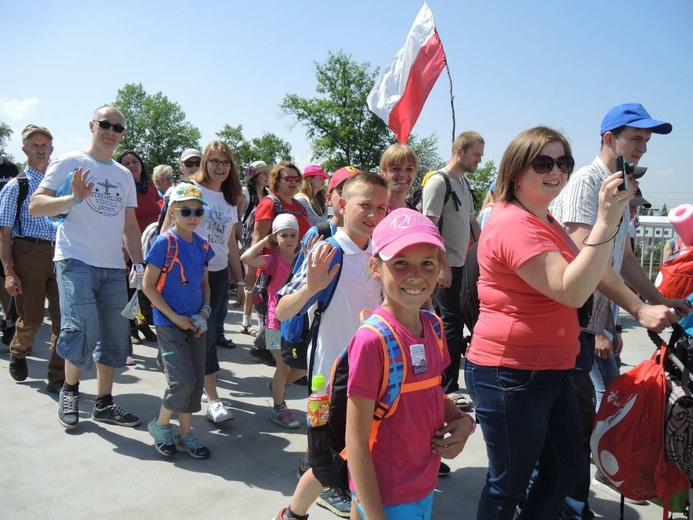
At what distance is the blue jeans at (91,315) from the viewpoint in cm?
409

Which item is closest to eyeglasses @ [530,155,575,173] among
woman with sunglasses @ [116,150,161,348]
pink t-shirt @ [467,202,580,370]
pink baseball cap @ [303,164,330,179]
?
pink t-shirt @ [467,202,580,370]

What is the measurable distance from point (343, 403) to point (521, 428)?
2.74 feet

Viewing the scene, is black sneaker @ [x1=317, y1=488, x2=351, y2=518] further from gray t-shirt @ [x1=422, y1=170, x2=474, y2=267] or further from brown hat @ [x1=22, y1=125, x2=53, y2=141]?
brown hat @ [x1=22, y1=125, x2=53, y2=141]

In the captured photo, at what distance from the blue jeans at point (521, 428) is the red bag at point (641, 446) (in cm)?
41

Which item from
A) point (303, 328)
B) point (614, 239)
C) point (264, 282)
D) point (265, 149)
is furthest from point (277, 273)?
point (265, 149)

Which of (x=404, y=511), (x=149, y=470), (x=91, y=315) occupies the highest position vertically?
(x=91, y=315)

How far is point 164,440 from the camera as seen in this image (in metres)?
3.80

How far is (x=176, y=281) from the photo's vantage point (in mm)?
3844

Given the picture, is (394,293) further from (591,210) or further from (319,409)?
(591,210)

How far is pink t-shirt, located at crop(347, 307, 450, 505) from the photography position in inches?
71.2

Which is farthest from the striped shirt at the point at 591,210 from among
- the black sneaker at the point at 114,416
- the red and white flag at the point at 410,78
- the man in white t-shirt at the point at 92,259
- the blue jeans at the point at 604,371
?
the red and white flag at the point at 410,78

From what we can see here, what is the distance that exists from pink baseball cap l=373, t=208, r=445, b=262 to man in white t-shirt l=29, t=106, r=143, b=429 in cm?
281

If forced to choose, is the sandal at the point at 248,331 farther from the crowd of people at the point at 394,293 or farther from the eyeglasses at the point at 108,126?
the eyeglasses at the point at 108,126

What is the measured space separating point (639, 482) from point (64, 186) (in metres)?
4.22
